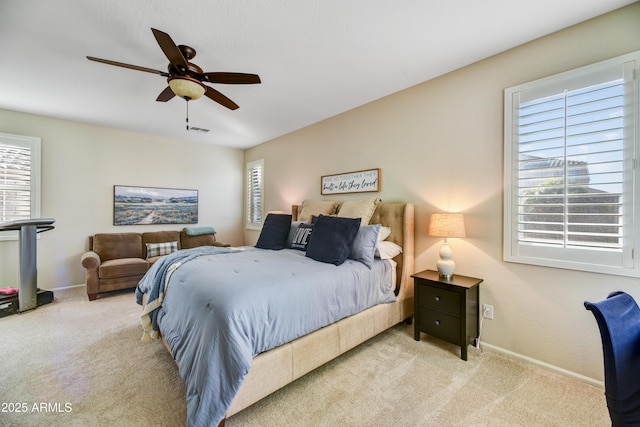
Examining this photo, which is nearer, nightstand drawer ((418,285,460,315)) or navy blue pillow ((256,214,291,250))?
nightstand drawer ((418,285,460,315))

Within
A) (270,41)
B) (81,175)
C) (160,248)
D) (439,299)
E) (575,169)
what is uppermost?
(270,41)

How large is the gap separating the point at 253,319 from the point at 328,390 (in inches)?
32.1

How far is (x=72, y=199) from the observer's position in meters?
4.08

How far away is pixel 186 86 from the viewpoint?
209cm

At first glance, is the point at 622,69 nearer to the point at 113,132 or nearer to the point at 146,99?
the point at 146,99

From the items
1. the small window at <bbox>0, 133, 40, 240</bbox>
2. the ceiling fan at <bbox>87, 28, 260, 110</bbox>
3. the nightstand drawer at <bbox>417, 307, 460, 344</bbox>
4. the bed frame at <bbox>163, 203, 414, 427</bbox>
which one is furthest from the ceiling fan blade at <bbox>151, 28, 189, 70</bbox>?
the small window at <bbox>0, 133, 40, 240</bbox>

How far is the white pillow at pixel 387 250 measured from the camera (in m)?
2.64

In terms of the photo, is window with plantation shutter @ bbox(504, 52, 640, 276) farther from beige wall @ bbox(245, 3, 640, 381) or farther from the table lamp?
the table lamp

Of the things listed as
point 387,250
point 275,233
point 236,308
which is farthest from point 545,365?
point 275,233

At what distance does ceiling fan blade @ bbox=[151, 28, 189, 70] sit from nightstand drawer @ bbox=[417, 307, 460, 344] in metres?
2.88

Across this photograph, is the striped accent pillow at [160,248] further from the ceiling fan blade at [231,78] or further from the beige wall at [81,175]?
the ceiling fan blade at [231,78]

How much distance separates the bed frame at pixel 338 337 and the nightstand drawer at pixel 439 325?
0.90 feet

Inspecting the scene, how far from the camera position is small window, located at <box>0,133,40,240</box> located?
3.59 metres

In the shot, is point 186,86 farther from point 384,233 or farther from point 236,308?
point 384,233
